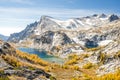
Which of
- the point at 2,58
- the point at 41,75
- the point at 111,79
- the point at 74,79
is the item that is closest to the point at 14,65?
the point at 2,58

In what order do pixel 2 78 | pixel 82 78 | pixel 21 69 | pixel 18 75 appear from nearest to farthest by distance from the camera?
pixel 2 78
pixel 18 75
pixel 21 69
pixel 82 78

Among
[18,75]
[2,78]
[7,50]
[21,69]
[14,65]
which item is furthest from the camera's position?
[7,50]

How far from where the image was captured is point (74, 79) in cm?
14100

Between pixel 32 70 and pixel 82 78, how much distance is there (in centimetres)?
3077

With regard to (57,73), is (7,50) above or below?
above

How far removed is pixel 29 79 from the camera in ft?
392

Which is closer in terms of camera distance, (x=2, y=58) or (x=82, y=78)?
(x=2, y=58)

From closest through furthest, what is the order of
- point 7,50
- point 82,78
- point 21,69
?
point 21,69 < point 82,78 < point 7,50

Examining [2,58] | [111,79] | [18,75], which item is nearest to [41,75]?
[18,75]

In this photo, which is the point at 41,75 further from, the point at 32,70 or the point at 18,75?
the point at 18,75

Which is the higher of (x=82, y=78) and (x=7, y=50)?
(x=7, y=50)

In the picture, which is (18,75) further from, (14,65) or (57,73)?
(57,73)

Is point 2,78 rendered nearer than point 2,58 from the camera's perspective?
Yes

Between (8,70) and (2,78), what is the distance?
14.3 m
